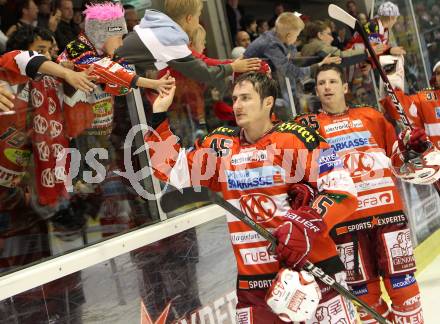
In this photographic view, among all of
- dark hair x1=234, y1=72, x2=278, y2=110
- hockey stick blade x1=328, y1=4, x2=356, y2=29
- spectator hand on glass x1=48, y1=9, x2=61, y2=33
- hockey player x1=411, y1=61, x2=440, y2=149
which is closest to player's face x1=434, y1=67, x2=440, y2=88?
hockey player x1=411, y1=61, x2=440, y2=149

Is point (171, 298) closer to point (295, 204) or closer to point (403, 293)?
point (295, 204)

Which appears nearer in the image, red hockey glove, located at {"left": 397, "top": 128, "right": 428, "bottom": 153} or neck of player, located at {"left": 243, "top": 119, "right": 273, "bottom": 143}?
neck of player, located at {"left": 243, "top": 119, "right": 273, "bottom": 143}

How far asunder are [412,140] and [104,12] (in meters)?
1.49

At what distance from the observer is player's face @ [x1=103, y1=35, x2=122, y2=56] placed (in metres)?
2.63

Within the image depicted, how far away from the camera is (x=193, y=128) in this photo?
3107mm

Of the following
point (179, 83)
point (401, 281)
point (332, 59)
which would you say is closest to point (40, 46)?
point (179, 83)

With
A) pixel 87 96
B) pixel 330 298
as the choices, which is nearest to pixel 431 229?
pixel 330 298

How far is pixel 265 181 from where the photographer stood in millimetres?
2244

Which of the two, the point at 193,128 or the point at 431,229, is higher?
the point at 193,128

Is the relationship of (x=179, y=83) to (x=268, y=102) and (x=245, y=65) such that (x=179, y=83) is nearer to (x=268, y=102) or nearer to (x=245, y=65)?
(x=245, y=65)

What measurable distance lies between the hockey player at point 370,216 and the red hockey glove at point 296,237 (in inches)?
42.5

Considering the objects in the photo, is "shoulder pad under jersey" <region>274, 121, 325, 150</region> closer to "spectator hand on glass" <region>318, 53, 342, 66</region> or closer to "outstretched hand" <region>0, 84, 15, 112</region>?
"outstretched hand" <region>0, 84, 15, 112</region>

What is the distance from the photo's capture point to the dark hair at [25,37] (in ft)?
8.27

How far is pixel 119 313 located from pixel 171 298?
33 centimetres
